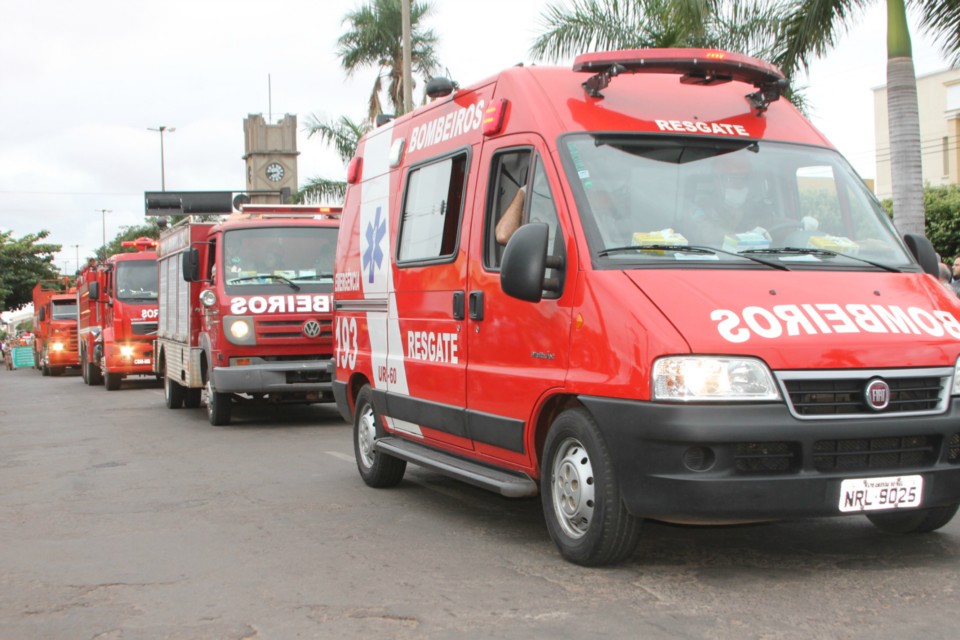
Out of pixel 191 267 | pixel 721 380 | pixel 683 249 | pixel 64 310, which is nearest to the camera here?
pixel 721 380

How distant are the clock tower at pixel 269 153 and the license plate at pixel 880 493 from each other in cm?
3787

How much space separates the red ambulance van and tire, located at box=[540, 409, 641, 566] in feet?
0.04

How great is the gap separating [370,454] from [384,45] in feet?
76.8

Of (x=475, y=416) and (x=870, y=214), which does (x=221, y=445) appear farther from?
(x=870, y=214)

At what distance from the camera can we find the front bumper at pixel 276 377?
13.4m

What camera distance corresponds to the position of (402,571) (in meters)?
5.87

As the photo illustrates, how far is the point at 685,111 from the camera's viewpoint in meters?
6.41

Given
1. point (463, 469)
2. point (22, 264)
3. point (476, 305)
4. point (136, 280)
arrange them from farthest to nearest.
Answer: point (22, 264) → point (136, 280) → point (463, 469) → point (476, 305)

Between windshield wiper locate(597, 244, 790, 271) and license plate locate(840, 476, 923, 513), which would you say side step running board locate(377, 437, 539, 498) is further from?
license plate locate(840, 476, 923, 513)

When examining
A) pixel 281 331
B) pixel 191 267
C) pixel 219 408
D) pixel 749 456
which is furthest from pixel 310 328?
pixel 749 456

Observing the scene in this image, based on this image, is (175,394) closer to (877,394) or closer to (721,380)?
(721,380)

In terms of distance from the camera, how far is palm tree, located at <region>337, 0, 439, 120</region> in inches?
1189

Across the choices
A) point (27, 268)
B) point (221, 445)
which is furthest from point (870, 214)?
point (27, 268)

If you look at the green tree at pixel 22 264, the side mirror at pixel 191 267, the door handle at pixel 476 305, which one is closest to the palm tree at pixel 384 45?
the side mirror at pixel 191 267
